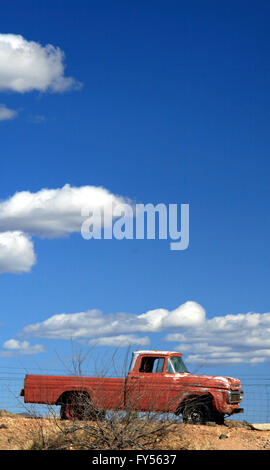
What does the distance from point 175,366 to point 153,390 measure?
1208mm

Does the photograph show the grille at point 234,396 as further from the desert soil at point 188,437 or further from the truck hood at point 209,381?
the desert soil at point 188,437

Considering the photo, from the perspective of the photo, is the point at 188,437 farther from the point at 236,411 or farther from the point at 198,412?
the point at 236,411

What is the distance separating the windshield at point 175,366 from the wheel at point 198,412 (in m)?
1.10

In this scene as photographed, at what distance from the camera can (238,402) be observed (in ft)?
64.0

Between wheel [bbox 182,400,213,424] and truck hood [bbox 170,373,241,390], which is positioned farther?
truck hood [bbox 170,373,241,390]

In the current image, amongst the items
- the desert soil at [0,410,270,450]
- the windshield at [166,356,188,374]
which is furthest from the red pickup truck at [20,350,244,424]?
the desert soil at [0,410,270,450]

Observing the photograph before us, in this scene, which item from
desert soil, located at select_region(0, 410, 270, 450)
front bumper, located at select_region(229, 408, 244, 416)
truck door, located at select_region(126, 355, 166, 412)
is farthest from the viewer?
front bumper, located at select_region(229, 408, 244, 416)

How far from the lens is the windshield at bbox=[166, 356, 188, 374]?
19.3m

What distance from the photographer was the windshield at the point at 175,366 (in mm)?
19266

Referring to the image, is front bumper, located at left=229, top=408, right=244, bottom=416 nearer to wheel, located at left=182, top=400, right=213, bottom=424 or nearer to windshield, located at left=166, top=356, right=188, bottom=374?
wheel, located at left=182, top=400, right=213, bottom=424

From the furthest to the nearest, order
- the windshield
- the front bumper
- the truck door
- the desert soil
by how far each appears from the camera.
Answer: the windshield
the front bumper
the truck door
the desert soil

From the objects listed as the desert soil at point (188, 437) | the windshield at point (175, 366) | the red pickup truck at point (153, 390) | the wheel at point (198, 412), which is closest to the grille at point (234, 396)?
the red pickup truck at point (153, 390)

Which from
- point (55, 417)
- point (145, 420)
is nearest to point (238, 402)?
point (145, 420)
